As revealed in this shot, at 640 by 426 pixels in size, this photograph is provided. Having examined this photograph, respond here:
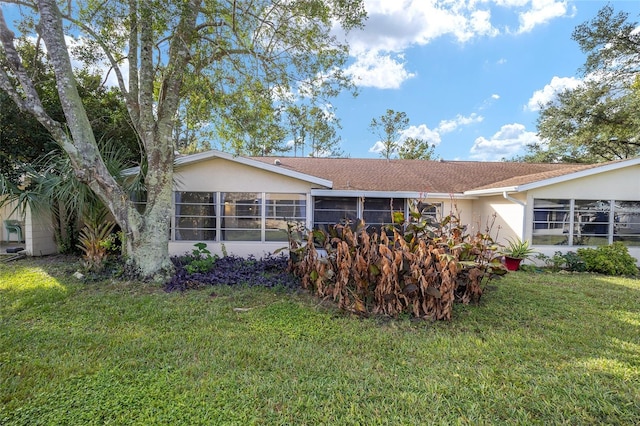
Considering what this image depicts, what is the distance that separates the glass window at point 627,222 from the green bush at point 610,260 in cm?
140

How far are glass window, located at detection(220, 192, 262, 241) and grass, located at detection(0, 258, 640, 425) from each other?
12.9 ft

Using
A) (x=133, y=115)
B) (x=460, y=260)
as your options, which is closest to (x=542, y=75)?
(x=460, y=260)

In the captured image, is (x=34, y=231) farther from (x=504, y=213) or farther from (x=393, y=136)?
(x=393, y=136)

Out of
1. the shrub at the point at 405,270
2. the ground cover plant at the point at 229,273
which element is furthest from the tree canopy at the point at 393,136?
the shrub at the point at 405,270

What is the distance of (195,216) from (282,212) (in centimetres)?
292

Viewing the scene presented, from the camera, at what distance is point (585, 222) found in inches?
387

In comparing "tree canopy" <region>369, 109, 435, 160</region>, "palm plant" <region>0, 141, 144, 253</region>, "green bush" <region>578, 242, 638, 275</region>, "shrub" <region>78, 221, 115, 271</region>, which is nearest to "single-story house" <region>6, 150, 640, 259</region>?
"green bush" <region>578, 242, 638, 275</region>

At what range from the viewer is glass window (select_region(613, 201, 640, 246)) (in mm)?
9734

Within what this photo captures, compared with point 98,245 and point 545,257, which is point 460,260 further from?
point 98,245

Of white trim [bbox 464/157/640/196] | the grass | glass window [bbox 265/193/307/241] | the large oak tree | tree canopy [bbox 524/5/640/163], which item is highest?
tree canopy [bbox 524/5/640/163]

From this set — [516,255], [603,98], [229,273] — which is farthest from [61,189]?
[603,98]

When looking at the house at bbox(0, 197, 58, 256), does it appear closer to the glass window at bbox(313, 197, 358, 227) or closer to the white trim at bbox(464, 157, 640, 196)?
the glass window at bbox(313, 197, 358, 227)

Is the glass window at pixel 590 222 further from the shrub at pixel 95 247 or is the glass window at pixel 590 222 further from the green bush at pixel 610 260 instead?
the shrub at pixel 95 247

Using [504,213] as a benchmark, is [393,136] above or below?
above
